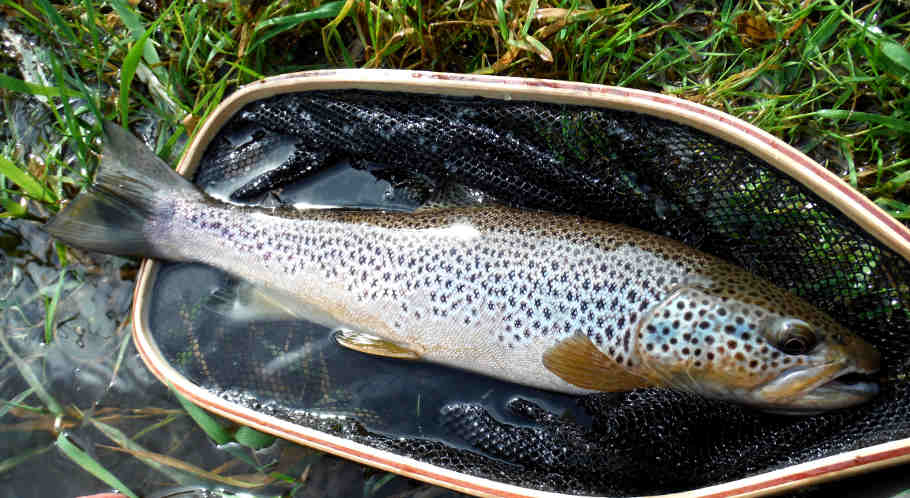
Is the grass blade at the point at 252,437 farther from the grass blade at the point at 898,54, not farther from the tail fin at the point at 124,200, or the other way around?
the grass blade at the point at 898,54

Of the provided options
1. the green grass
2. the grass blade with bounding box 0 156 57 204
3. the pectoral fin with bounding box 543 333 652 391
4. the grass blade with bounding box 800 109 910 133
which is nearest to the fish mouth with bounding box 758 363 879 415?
the pectoral fin with bounding box 543 333 652 391

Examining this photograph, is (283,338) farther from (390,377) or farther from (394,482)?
(394,482)

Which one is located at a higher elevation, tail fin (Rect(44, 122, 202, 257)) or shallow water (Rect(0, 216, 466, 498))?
tail fin (Rect(44, 122, 202, 257))

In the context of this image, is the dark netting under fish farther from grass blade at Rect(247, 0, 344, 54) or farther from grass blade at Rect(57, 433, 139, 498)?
grass blade at Rect(57, 433, 139, 498)

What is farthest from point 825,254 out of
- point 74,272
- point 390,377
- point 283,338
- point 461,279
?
point 74,272

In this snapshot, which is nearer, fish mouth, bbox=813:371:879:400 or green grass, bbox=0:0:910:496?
fish mouth, bbox=813:371:879:400

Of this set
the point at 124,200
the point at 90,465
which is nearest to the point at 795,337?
the point at 124,200

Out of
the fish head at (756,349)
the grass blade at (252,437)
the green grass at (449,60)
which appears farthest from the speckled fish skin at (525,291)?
the green grass at (449,60)
